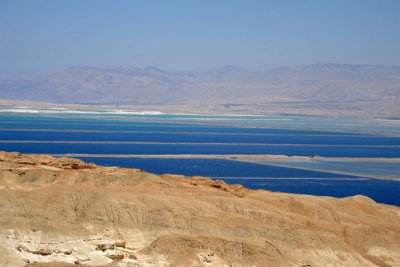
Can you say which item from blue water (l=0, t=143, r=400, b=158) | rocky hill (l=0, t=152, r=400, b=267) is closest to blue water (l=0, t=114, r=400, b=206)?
blue water (l=0, t=143, r=400, b=158)

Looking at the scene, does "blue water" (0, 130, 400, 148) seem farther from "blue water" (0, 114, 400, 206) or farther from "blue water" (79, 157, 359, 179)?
"blue water" (79, 157, 359, 179)

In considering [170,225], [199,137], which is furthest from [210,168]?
[199,137]

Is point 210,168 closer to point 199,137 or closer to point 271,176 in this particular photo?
point 271,176

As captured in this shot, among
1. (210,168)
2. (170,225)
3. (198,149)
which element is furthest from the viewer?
(198,149)

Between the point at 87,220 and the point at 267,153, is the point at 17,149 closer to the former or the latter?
the point at 267,153

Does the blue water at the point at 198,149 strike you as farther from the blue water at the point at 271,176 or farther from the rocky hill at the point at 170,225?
the rocky hill at the point at 170,225

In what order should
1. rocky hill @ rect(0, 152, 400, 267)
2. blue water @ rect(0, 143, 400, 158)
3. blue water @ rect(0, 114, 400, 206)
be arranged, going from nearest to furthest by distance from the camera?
rocky hill @ rect(0, 152, 400, 267), blue water @ rect(0, 114, 400, 206), blue water @ rect(0, 143, 400, 158)

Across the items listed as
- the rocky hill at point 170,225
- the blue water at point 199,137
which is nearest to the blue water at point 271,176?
the rocky hill at point 170,225

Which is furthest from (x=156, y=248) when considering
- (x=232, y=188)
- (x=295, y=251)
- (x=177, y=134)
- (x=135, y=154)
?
(x=177, y=134)
